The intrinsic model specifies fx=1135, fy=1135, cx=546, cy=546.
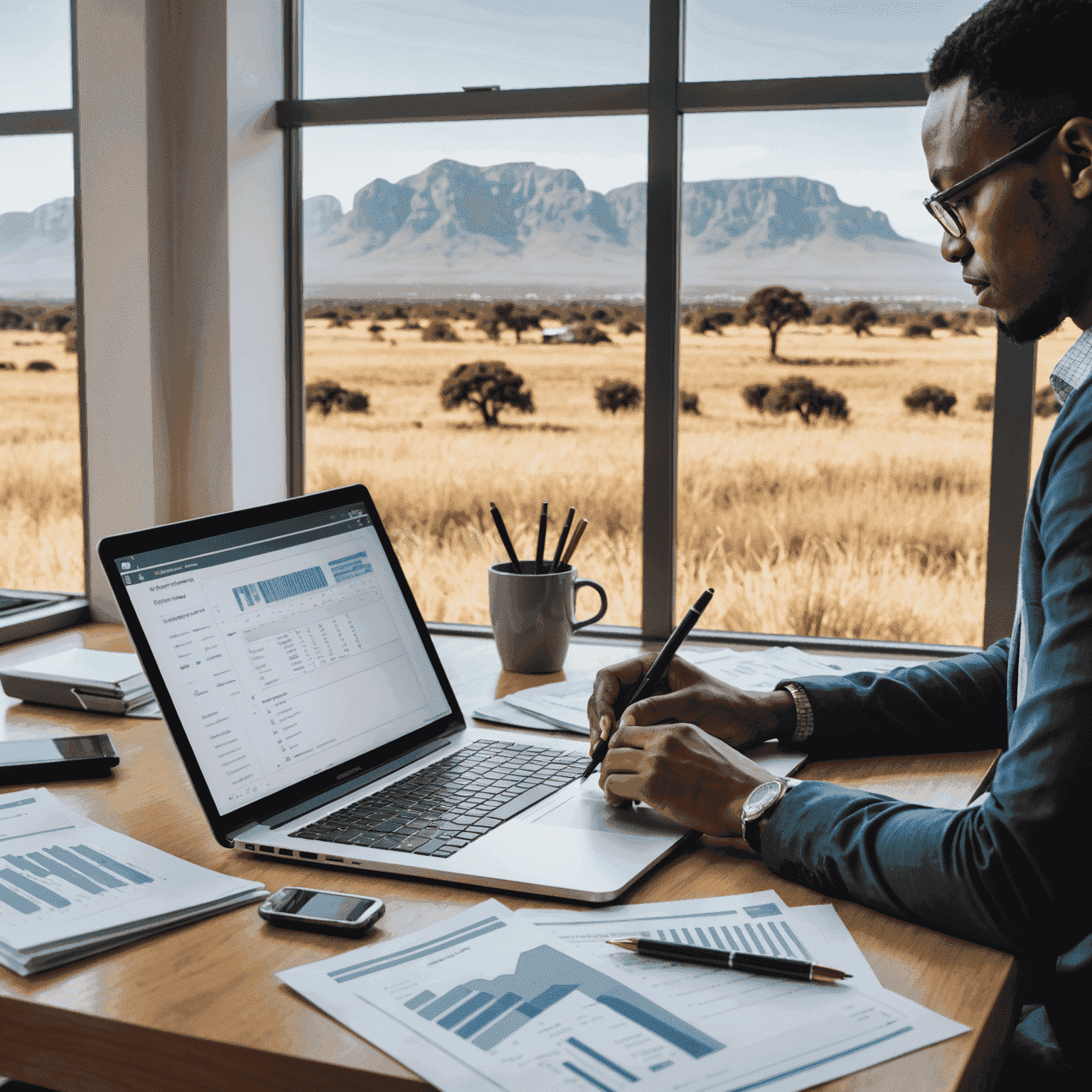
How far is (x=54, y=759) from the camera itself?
4.03ft

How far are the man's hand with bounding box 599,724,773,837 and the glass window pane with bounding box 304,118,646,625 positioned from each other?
1059 mm

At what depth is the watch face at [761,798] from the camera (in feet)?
3.28

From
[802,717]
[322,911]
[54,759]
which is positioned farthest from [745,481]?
[322,911]

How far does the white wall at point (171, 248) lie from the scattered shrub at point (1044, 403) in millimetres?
1421

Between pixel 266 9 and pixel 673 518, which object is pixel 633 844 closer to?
pixel 673 518

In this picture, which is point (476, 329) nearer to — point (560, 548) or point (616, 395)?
point (616, 395)

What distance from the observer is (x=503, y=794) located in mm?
1147

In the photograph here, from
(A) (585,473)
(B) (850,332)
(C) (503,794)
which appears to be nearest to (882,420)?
(B) (850,332)

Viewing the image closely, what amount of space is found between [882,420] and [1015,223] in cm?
113

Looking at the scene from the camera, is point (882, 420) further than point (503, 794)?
Yes

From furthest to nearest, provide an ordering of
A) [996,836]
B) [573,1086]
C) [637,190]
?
[637,190] → [996,836] → [573,1086]

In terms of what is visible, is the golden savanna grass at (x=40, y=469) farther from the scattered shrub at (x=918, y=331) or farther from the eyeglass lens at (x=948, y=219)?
the eyeglass lens at (x=948, y=219)

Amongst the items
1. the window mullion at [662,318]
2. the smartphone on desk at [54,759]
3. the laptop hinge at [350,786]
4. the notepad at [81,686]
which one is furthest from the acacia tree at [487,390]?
the smartphone on desk at [54,759]

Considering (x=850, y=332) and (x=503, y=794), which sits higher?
(x=850, y=332)
